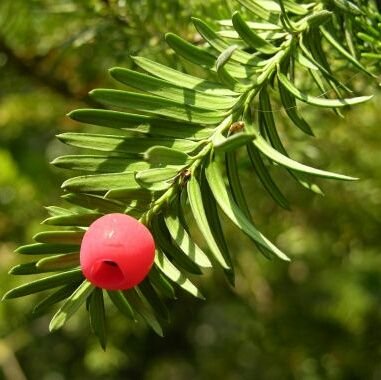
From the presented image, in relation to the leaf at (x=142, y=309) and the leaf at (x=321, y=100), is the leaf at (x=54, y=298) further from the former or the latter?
the leaf at (x=321, y=100)

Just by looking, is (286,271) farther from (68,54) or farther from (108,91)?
(108,91)

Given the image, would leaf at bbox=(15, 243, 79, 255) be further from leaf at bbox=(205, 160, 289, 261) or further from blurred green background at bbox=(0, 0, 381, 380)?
blurred green background at bbox=(0, 0, 381, 380)

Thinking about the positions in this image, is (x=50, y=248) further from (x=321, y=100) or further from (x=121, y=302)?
(x=321, y=100)

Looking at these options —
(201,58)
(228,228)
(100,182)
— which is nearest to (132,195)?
(100,182)

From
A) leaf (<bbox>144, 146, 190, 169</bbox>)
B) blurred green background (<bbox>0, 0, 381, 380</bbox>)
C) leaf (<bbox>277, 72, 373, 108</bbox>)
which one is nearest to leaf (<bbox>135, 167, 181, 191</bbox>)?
leaf (<bbox>144, 146, 190, 169</bbox>)

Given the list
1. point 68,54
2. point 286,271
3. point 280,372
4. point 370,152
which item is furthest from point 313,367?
point 68,54

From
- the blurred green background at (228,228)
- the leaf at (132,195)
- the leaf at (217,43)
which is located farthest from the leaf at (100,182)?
the blurred green background at (228,228)
